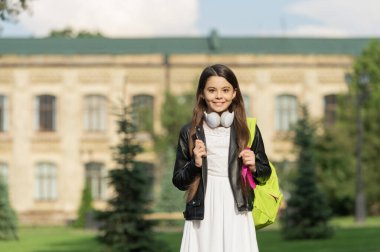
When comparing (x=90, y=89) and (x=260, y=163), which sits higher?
(x=90, y=89)

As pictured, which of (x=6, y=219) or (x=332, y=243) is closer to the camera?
(x=332, y=243)

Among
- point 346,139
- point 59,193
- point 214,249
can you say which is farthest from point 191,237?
point 59,193

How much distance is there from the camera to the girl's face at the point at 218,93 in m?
7.21

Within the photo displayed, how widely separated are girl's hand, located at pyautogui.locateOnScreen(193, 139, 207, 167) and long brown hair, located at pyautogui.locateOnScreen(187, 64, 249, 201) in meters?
0.13

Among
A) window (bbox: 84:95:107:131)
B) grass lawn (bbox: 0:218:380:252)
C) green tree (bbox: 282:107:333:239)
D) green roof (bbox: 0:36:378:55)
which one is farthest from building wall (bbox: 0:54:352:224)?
green tree (bbox: 282:107:333:239)

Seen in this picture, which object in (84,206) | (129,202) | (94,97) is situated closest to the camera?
(129,202)

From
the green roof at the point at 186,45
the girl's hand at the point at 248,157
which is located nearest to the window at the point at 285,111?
the green roof at the point at 186,45

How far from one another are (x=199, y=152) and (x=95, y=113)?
152 ft

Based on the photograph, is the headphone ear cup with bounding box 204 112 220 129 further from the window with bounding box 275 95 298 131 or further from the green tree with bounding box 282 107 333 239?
the window with bounding box 275 95 298 131

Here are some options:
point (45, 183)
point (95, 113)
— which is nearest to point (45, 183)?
point (45, 183)

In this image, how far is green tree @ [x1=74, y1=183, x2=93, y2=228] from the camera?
148 feet

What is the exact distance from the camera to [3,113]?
173 ft

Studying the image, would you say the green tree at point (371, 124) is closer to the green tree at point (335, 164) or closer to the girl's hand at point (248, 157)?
the green tree at point (335, 164)

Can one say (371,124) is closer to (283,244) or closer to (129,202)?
(283,244)
